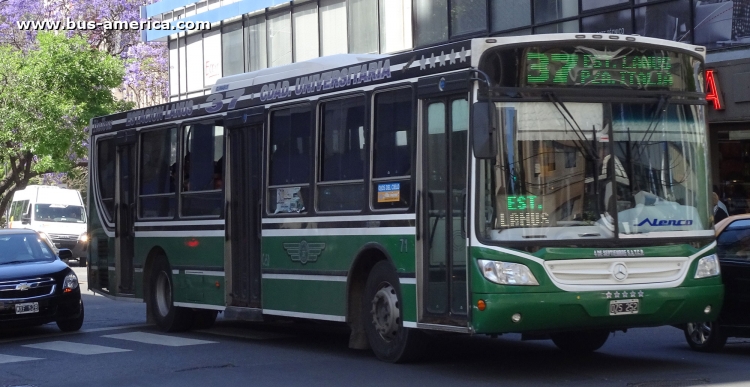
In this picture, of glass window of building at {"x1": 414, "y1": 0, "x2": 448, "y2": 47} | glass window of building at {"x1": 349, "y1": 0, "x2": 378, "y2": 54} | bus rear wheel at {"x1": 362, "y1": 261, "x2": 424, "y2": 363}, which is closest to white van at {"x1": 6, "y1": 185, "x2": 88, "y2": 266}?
glass window of building at {"x1": 349, "y1": 0, "x2": 378, "y2": 54}

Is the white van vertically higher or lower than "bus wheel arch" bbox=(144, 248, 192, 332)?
higher

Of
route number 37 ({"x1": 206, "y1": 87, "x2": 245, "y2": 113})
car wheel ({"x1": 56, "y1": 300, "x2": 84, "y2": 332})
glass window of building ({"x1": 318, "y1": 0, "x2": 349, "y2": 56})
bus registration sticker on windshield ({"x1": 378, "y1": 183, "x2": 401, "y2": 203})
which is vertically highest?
glass window of building ({"x1": 318, "y1": 0, "x2": 349, "y2": 56})

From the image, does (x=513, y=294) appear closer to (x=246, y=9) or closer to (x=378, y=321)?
(x=378, y=321)

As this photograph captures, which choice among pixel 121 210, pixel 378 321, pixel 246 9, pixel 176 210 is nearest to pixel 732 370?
pixel 378 321

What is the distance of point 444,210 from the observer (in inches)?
401

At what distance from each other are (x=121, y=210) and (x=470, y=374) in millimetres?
7774

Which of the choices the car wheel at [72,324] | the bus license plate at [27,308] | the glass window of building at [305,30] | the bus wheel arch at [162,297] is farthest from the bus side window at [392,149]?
the glass window of building at [305,30]

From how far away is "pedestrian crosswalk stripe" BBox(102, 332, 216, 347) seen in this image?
13953 millimetres

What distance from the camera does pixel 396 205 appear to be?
10875 millimetres

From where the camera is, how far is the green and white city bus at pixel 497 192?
9578 mm

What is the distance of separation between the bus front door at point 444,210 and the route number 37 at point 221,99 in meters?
4.00

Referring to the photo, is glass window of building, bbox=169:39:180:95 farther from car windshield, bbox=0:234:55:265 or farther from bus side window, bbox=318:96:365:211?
bus side window, bbox=318:96:365:211

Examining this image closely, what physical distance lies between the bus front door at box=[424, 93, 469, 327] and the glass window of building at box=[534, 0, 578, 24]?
526 inches

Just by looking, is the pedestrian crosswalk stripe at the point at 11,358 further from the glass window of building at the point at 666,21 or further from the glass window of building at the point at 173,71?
the glass window of building at the point at 173,71
